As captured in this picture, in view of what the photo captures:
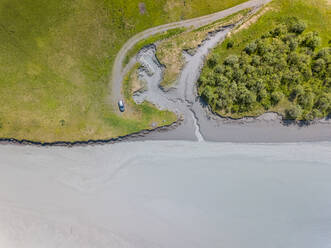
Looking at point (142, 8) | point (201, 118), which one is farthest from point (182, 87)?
point (142, 8)

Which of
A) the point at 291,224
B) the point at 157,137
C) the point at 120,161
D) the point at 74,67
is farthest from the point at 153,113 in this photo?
the point at 291,224

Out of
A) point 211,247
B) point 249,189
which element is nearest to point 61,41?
point 249,189

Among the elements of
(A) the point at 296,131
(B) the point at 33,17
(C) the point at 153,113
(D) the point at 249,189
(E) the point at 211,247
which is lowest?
(E) the point at 211,247

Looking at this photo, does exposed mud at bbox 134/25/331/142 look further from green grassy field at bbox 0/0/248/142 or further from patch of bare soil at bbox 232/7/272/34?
green grassy field at bbox 0/0/248/142

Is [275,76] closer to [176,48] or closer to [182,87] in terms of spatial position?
[182,87]

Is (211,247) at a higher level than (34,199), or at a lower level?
lower

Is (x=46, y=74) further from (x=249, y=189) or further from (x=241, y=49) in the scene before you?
(x=249, y=189)

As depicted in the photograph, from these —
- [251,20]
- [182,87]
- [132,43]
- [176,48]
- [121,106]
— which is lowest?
[121,106]

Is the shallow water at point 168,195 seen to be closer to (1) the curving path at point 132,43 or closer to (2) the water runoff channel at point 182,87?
(2) the water runoff channel at point 182,87
